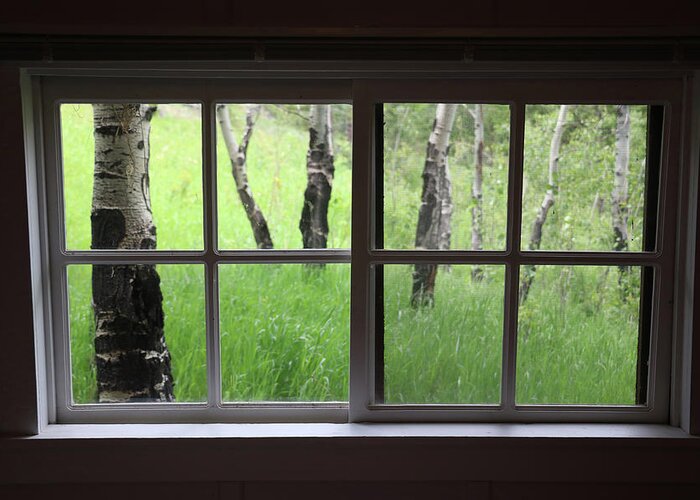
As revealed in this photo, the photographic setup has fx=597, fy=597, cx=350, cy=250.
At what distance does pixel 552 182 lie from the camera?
6.02ft

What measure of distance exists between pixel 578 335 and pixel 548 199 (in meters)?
0.44

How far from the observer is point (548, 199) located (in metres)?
1.84

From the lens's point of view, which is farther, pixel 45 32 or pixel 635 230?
pixel 635 230

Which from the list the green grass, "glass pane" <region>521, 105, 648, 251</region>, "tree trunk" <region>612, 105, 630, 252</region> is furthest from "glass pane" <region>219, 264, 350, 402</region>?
"tree trunk" <region>612, 105, 630, 252</region>

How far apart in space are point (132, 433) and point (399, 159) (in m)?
1.16

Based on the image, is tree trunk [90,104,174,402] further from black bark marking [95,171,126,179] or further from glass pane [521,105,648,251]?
glass pane [521,105,648,251]

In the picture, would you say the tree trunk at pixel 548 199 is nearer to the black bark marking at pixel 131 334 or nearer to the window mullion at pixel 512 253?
the window mullion at pixel 512 253

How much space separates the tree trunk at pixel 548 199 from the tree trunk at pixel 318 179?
2.09ft

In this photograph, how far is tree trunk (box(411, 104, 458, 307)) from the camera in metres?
1.82

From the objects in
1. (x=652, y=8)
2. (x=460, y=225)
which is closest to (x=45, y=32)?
(x=460, y=225)

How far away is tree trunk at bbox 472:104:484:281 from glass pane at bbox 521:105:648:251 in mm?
135

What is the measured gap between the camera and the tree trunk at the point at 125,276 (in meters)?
1.82

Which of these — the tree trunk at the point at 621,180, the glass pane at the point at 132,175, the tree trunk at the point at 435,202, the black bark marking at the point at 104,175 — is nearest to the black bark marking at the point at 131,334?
the glass pane at the point at 132,175

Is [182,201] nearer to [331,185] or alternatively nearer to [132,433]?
[331,185]
